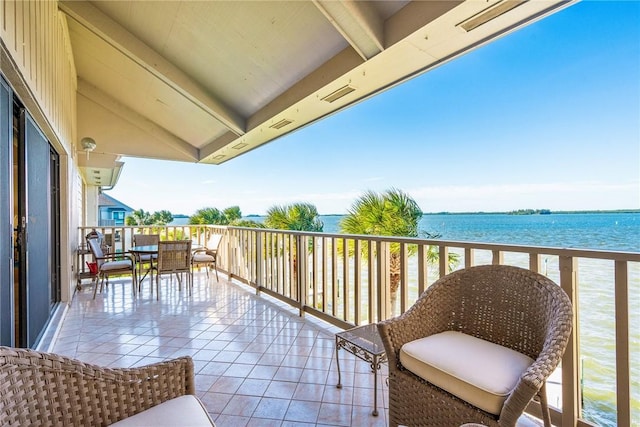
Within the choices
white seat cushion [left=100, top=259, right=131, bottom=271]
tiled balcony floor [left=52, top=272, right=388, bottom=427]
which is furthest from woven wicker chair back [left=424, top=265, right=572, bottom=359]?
white seat cushion [left=100, top=259, right=131, bottom=271]

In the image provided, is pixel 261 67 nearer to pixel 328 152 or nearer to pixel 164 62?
pixel 164 62

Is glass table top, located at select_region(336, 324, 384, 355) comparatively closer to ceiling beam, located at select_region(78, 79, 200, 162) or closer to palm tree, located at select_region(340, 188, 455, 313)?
palm tree, located at select_region(340, 188, 455, 313)

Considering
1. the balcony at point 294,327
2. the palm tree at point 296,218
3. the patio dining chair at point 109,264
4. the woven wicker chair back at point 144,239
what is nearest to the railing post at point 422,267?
the balcony at point 294,327

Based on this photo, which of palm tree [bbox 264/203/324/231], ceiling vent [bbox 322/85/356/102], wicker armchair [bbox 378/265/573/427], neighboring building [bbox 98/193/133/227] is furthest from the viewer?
neighboring building [bbox 98/193/133/227]

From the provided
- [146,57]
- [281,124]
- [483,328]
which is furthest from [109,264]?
[483,328]

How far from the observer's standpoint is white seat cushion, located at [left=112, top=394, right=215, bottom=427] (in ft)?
3.20

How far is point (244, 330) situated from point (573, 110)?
18454 mm

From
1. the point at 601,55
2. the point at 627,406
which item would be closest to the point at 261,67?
the point at 627,406

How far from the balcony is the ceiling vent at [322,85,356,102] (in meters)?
1.66

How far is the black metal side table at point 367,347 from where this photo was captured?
5.97ft

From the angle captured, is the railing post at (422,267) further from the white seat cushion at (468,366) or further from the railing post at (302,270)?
the railing post at (302,270)

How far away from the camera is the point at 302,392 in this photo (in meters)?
2.09

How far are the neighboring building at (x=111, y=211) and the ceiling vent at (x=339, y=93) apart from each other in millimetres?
22287

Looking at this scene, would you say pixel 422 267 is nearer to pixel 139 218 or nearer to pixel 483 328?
pixel 483 328
